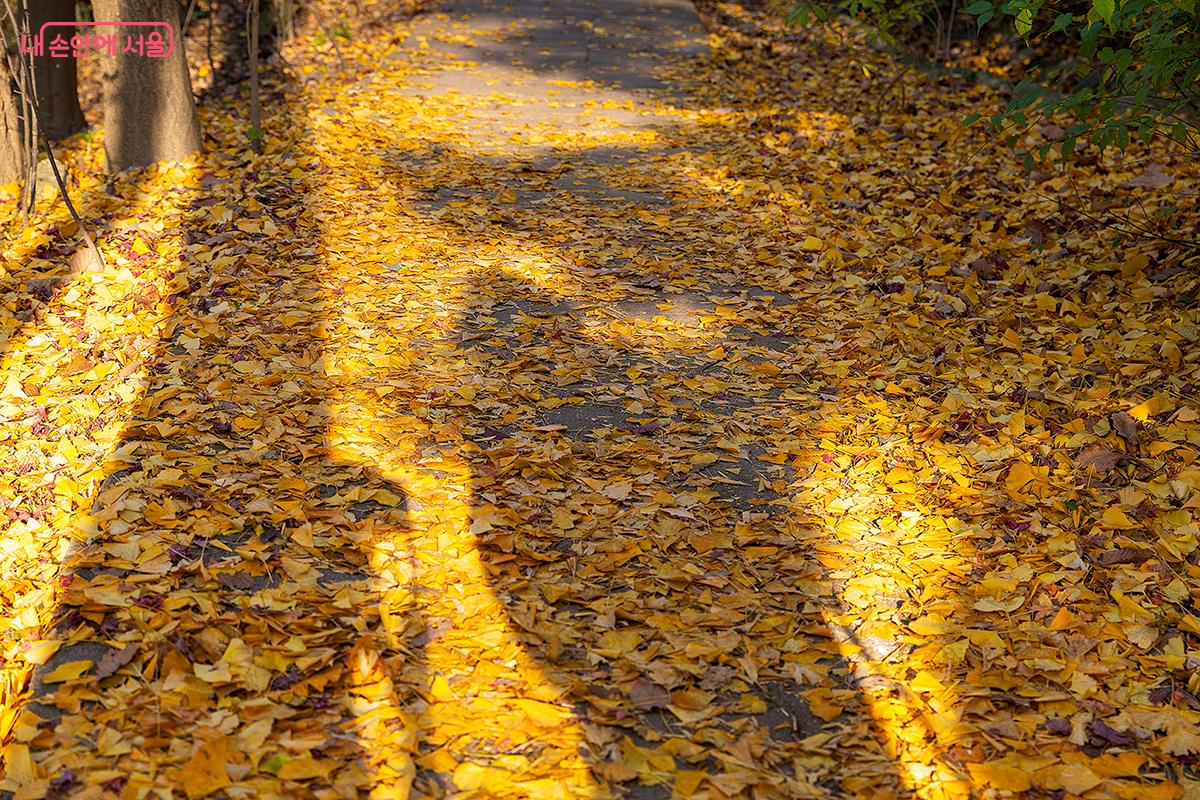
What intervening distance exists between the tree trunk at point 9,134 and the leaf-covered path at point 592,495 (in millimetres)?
440

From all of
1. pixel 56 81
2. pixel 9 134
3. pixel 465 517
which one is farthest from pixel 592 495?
pixel 56 81

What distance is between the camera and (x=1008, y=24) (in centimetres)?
824

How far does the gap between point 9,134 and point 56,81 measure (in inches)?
38.4

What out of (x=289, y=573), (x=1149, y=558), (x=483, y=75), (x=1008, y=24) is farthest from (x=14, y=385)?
(x=1008, y=24)

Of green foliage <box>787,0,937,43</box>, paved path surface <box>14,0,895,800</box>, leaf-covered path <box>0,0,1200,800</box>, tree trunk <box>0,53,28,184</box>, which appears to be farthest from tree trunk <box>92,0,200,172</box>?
green foliage <box>787,0,937,43</box>

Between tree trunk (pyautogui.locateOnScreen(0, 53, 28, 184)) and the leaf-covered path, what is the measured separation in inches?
17.3

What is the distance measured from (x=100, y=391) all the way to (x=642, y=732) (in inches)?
103

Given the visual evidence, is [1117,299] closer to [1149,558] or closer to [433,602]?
[1149,558]

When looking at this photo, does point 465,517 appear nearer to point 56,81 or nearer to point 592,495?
point 592,495

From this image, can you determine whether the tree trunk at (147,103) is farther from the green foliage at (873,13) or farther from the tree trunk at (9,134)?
the green foliage at (873,13)

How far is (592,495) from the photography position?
344cm

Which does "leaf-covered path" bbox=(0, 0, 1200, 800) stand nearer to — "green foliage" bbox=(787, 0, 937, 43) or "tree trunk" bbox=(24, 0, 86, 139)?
"green foliage" bbox=(787, 0, 937, 43)

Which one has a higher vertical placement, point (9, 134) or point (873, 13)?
point (873, 13)

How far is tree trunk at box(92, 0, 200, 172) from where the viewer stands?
5840mm
